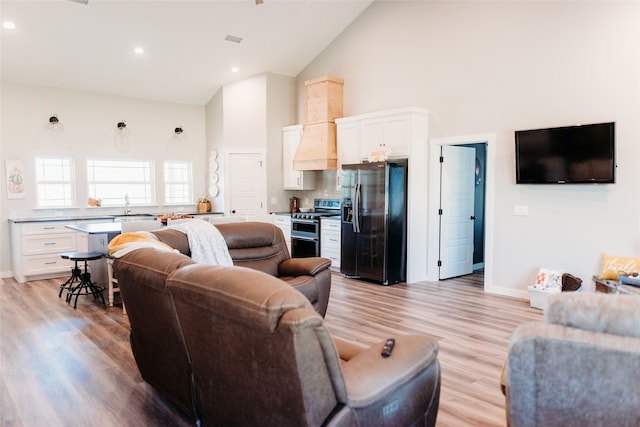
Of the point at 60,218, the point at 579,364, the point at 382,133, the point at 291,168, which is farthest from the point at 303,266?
the point at 60,218

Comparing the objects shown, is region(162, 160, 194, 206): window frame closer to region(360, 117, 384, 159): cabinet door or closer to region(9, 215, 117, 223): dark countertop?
region(9, 215, 117, 223): dark countertop

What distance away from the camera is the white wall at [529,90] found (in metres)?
4.43

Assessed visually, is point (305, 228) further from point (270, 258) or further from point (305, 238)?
point (270, 258)

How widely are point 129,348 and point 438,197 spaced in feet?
14.6

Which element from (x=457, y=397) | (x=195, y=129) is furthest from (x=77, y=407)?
(x=195, y=129)

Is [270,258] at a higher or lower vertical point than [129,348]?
higher

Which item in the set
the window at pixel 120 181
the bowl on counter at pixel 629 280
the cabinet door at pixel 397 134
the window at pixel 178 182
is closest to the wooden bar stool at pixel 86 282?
the window at pixel 120 181

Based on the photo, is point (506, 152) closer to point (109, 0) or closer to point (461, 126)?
point (461, 126)

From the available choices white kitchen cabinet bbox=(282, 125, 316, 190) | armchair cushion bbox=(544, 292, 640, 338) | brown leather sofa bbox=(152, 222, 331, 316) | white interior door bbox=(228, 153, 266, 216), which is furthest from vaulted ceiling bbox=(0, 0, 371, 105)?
armchair cushion bbox=(544, 292, 640, 338)

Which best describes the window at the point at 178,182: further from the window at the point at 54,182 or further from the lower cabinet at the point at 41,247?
the lower cabinet at the point at 41,247

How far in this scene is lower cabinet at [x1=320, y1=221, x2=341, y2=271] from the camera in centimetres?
687

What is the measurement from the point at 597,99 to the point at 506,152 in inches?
43.2

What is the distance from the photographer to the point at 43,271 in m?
6.54

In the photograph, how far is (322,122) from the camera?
7.24 m
